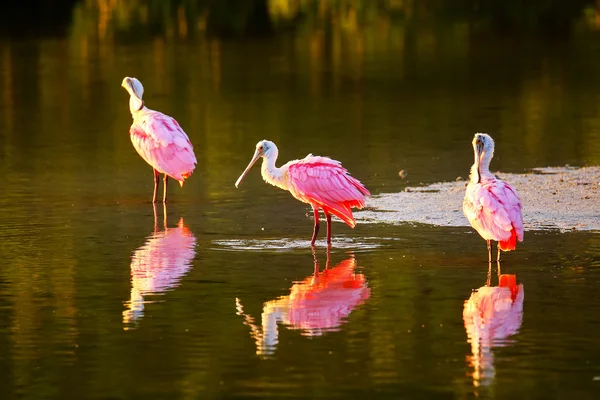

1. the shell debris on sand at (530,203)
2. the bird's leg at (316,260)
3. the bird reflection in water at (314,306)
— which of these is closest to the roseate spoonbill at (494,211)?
the bird reflection in water at (314,306)

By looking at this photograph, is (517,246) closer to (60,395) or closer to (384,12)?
(60,395)

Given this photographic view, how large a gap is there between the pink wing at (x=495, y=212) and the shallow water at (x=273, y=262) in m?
0.34

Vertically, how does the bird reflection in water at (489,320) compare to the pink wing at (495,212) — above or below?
below

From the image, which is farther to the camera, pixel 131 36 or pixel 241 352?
pixel 131 36

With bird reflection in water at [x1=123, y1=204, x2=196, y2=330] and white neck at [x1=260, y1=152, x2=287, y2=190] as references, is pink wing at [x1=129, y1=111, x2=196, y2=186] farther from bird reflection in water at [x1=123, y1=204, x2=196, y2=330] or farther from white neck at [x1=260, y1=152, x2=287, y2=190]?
white neck at [x1=260, y1=152, x2=287, y2=190]

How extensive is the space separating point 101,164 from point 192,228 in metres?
5.74

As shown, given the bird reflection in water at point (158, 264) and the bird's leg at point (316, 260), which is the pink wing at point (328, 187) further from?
the bird reflection in water at point (158, 264)

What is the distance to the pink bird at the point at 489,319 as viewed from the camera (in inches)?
403

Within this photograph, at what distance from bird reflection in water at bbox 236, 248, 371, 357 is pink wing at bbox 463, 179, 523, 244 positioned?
1169 mm

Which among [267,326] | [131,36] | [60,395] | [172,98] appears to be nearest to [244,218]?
[267,326]

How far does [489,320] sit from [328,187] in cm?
392

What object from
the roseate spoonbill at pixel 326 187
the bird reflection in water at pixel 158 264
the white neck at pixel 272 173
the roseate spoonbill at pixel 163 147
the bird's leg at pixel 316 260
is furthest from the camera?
the roseate spoonbill at pixel 163 147

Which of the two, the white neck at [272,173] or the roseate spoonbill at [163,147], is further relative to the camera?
the roseate spoonbill at [163,147]

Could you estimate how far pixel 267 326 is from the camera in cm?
1151
